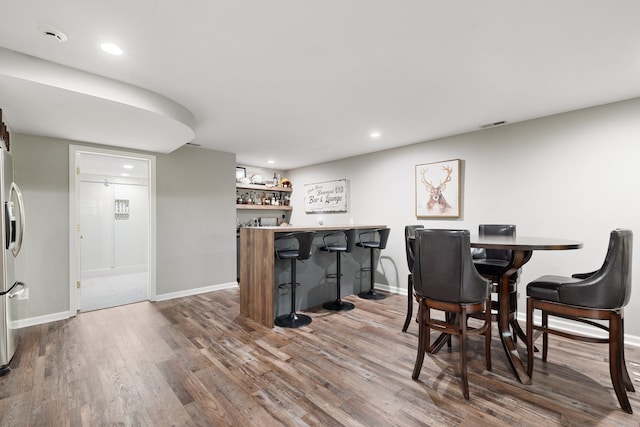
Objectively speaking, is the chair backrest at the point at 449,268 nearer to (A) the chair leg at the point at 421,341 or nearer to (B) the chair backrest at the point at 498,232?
(A) the chair leg at the point at 421,341

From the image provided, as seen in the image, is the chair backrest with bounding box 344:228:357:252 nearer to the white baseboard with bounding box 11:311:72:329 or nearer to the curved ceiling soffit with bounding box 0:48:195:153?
the curved ceiling soffit with bounding box 0:48:195:153

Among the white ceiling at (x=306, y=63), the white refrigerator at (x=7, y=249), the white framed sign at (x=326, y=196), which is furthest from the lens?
the white framed sign at (x=326, y=196)

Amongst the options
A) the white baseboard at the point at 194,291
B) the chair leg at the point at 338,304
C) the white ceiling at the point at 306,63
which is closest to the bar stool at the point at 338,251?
the chair leg at the point at 338,304

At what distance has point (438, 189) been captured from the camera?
426 centimetres

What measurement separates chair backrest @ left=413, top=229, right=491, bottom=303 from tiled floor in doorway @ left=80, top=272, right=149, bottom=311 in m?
4.24

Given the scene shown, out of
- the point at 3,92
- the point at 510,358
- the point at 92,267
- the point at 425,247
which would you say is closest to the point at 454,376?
the point at 510,358

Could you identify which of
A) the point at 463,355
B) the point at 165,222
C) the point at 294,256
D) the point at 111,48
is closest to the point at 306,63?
the point at 111,48

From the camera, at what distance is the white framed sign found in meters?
5.64

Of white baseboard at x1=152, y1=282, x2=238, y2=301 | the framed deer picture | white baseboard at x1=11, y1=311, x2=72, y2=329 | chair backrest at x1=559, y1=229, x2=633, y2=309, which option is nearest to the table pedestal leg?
chair backrest at x1=559, y1=229, x2=633, y2=309

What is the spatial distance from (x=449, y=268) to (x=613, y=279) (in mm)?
1024

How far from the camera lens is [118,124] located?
3.00 m

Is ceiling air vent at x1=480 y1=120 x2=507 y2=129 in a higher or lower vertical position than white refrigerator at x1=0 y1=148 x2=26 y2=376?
higher

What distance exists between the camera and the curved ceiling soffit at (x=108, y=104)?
2086mm

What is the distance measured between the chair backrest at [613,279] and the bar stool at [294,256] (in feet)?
7.69
